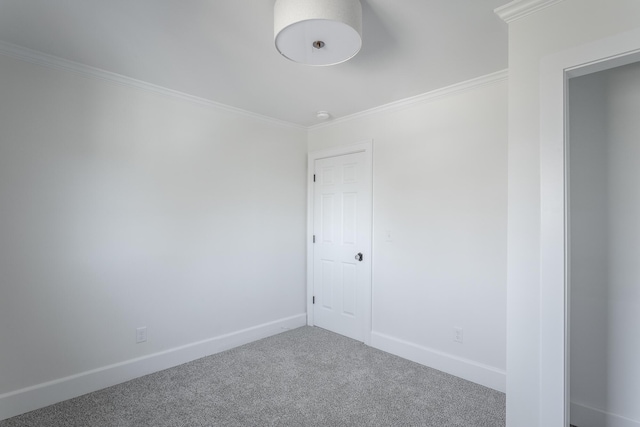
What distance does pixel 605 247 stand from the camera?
2059mm

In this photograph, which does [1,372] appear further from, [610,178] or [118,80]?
[610,178]

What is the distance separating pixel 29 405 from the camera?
7.27ft

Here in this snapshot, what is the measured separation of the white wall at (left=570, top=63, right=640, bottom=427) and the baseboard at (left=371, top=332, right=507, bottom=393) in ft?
1.67

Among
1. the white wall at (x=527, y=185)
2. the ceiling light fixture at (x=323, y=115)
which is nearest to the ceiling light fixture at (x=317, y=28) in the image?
the white wall at (x=527, y=185)

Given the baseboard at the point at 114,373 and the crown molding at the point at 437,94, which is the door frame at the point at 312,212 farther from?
the baseboard at the point at 114,373

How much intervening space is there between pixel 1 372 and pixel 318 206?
120 inches

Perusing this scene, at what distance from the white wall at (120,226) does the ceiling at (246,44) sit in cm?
37

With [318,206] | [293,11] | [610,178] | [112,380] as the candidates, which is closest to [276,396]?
[112,380]

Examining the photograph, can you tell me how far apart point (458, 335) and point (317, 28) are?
8.57 feet

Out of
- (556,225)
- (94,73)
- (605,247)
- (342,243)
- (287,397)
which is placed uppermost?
(94,73)

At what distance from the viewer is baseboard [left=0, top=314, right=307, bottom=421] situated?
2.19 meters

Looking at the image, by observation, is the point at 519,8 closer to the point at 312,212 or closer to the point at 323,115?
the point at 323,115

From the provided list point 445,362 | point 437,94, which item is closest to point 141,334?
point 445,362

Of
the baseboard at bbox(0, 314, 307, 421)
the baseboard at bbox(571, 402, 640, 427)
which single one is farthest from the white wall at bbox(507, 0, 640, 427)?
the baseboard at bbox(0, 314, 307, 421)
